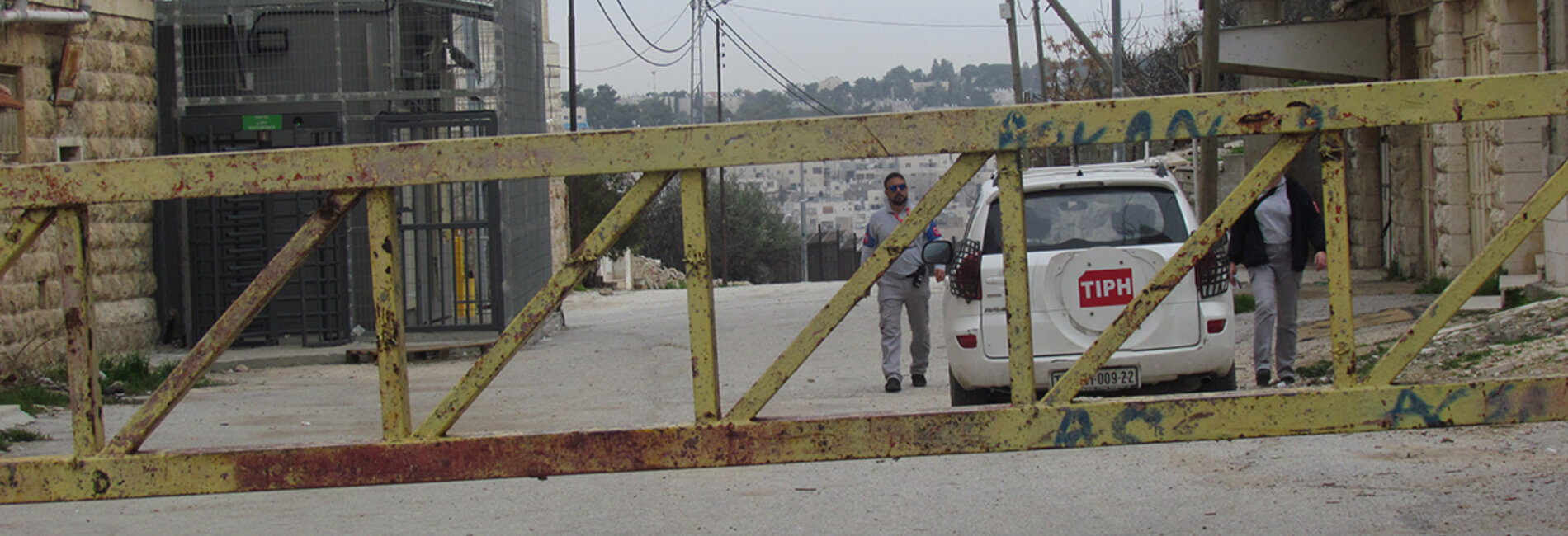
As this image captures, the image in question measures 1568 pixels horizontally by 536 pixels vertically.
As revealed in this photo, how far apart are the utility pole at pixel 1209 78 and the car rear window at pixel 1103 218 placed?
8.35 m

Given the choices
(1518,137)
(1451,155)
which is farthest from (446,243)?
(1518,137)

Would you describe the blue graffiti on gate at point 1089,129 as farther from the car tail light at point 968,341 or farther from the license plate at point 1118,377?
the car tail light at point 968,341

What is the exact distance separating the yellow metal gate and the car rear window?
3718 millimetres

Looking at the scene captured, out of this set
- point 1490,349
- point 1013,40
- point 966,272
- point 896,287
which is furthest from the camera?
point 1013,40

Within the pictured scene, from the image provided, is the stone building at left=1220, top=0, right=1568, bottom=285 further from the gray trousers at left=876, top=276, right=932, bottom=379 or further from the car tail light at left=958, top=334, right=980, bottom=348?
the car tail light at left=958, top=334, right=980, bottom=348

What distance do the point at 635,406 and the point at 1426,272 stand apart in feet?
33.3

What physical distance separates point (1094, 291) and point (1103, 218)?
777 millimetres

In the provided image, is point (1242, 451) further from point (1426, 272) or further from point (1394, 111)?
point (1426, 272)

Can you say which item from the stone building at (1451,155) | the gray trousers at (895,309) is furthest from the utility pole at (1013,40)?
the gray trousers at (895,309)

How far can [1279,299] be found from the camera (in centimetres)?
804

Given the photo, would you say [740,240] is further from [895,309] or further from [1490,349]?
[1490,349]

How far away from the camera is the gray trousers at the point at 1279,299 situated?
7996mm

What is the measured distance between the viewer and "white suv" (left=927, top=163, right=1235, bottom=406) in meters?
6.92

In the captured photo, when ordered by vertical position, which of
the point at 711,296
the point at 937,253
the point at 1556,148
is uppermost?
the point at 1556,148
